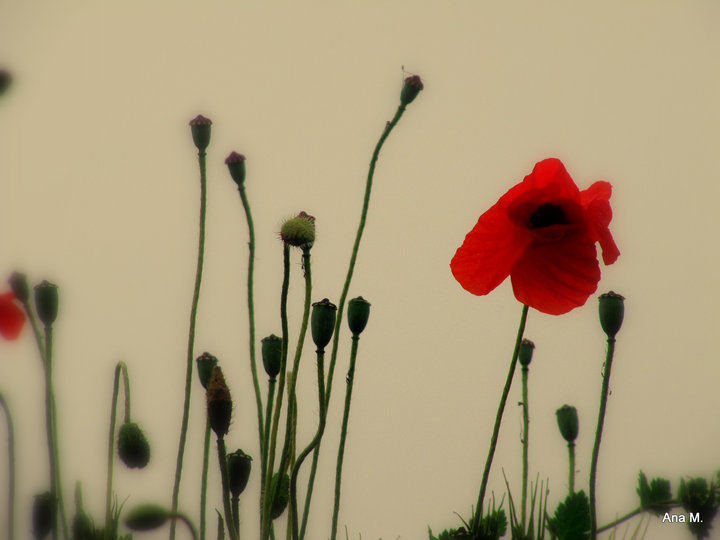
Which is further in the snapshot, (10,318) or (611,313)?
(10,318)

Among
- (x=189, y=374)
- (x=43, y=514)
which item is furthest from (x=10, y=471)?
(x=189, y=374)

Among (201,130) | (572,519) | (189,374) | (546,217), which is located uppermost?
(201,130)

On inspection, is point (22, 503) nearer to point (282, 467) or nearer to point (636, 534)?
point (282, 467)

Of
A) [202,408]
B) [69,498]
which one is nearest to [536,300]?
[202,408]

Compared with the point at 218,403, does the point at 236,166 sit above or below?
above

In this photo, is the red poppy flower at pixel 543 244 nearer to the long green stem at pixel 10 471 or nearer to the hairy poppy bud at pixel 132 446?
the hairy poppy bud at pixel 132 446

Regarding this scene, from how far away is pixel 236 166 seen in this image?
726 mm

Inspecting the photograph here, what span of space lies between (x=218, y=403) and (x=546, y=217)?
11.9 inches

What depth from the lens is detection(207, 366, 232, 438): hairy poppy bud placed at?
0.58m

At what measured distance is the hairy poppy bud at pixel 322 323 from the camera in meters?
0.64

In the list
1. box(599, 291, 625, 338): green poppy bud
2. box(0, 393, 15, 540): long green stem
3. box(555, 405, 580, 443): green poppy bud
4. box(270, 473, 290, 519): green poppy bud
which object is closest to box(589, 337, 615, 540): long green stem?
box(599, 291, 625, 338): green poppy bud

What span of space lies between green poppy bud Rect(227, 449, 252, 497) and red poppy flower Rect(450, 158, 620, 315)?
0.22 m

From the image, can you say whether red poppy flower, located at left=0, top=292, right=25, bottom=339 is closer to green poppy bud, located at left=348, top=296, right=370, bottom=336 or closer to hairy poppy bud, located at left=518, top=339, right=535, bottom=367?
green poppy bud, located at left=348, top=296, right=370, bottom=336

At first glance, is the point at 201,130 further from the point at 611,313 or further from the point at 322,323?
the point at 611,313
